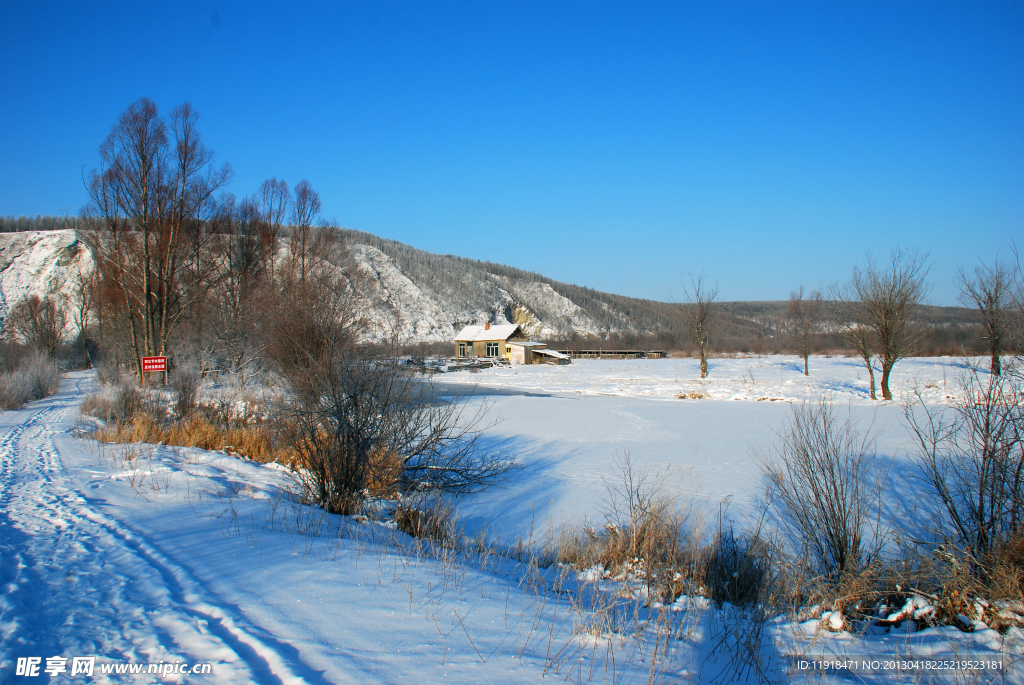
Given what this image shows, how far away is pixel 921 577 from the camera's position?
522 centimetres

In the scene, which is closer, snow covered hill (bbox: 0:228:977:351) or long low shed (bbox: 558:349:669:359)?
long low shed (bbox: 558:349:669:359)

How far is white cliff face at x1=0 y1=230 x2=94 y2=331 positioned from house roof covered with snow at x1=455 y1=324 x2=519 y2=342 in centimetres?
5298

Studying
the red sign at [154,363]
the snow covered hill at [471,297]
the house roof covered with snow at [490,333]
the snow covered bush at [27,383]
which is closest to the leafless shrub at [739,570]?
the red sign at [154,363]

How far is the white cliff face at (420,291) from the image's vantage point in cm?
7606

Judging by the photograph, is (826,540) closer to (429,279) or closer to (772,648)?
(772,648)

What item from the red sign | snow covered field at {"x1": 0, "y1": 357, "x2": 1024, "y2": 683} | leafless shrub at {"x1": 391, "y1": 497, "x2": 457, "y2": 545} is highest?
the red sign

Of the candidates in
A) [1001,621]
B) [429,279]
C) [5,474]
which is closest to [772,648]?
[1001,621]

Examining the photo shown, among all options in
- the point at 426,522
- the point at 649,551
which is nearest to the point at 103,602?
the point at 426,522

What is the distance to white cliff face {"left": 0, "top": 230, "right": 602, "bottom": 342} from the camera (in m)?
76.1

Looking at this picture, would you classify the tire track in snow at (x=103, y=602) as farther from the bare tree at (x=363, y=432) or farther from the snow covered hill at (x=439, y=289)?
the snow covered hill at (x=439, y=289)

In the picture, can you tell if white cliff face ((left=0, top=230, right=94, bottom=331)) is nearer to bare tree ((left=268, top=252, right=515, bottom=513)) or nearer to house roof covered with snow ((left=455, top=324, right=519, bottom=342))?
house roof covered with snow ((left=455, top=324, right=519, bottom=342))

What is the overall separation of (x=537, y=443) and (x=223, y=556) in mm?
10759

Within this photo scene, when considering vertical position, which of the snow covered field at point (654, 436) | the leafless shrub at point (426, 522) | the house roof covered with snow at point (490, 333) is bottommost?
the snow covered field at point (654, 436)

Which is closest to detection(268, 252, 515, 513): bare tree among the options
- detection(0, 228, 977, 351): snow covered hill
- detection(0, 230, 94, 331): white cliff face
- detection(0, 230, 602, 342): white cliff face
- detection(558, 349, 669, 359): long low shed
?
detection(0, 230, 602, 342): white cliff face
